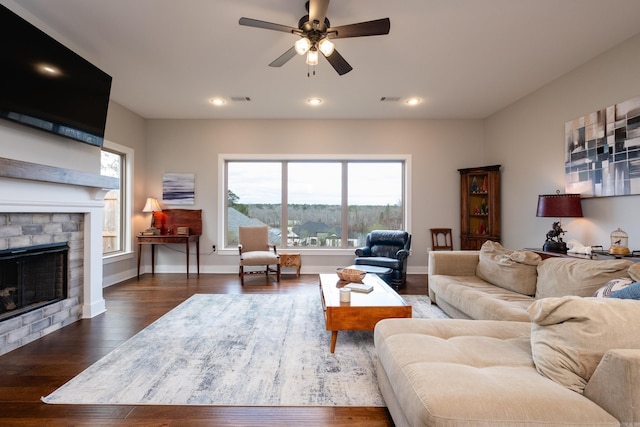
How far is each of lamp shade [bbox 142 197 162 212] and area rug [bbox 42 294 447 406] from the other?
8.77ft

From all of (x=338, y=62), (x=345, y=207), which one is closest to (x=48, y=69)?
(x=338, y=62)

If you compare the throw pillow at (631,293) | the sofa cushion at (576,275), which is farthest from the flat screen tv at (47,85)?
the sofa cushion at (576,275)

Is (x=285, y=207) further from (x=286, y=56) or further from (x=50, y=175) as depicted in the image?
(x=50, y=175)

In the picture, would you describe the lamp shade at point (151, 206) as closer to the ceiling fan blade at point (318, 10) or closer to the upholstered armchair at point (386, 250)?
the upholstered armchair at point (386, 250)

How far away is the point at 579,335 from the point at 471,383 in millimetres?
473

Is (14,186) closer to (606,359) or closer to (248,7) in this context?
(248,7)

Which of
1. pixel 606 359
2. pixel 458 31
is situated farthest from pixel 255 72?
pixel 606 359

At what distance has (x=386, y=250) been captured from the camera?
205 inches

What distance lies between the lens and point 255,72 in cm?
378

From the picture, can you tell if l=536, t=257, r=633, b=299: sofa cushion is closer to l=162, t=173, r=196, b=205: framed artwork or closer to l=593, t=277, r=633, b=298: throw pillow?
l=593, t=277, r=633, b=298: throw pillow

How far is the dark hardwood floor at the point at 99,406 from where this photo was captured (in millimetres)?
1685

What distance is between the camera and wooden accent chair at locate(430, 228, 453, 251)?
565 centimetres

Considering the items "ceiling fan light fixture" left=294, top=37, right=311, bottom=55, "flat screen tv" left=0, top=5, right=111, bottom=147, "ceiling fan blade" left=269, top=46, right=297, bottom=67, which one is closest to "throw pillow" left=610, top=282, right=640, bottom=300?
"ceiling fan light fixture" left=294, top=37, right=311, bottom=55

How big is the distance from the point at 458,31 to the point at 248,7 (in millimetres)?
1935
